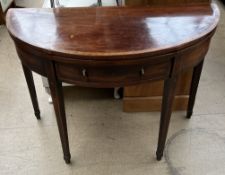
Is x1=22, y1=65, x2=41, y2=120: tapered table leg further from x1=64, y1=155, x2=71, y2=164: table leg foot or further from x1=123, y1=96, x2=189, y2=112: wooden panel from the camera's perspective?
x1=123, y1=96, x2=189, y2=112: wooden panel

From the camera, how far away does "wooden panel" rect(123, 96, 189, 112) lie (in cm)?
159

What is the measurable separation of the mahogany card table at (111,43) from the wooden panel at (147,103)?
426 mm

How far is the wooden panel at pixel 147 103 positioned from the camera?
1.59m

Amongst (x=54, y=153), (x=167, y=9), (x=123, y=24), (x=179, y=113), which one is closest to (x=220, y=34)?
(x=179, y=113)

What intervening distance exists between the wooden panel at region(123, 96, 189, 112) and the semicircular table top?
1.97ft

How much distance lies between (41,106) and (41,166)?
18.3 inches

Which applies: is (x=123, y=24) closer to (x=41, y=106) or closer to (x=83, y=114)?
(x=83, y=114)

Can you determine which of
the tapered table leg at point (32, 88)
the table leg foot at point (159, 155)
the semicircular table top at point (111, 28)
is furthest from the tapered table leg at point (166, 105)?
the tapered table leg at point (32, 88)

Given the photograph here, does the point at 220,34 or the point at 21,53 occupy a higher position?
the point at 21,53

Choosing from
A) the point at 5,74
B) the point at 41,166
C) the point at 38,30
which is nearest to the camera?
the point at 38,30

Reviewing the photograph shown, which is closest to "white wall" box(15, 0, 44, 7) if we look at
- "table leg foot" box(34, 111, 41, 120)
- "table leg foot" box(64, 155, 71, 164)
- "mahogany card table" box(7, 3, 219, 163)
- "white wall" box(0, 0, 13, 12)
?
"white wall" box(0, 0, 13, 12)

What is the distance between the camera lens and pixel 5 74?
6.46 ft

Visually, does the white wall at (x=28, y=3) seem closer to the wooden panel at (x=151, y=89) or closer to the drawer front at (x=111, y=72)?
the wooden panel at (x=151, y=89)

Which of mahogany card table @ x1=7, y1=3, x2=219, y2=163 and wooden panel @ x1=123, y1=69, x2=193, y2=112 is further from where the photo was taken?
wooden panel @ x1=123, y1=69, x2=193, y2=112
